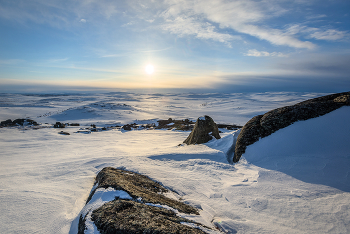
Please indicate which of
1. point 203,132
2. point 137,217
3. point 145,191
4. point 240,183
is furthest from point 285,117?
point 137,217

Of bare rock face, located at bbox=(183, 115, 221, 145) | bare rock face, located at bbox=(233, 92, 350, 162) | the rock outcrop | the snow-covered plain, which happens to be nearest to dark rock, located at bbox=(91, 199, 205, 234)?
the rock outcrop

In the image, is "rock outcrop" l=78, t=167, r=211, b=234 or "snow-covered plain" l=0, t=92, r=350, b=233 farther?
"snow-covered plain" l=0, t=92, r=350, b=233

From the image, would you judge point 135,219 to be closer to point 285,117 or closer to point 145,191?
point 145,191

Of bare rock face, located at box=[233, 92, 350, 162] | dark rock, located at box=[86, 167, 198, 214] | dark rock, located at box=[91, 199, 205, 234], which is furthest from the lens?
bare rock face, located at box=[233, 92, 350, 162]

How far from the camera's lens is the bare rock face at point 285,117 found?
4098 millimetres

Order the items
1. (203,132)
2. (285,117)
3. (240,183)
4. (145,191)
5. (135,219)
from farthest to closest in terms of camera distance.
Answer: (203,132) → (285,117) → (240,183) → (145,191) → (135,219)

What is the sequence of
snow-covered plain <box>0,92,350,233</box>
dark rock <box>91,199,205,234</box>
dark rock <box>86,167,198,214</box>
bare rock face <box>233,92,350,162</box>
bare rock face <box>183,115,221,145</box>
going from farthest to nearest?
bare rock face <box>183,115,221,145</box>
bare rock face <box>233,92,350,162</box>
dark rock <box>86,167,198,214</box>
snow-covered plain <box>0,92,350,233</box>
dark rock <box>91,199,205,234</box>

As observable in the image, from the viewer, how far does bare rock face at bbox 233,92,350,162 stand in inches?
161

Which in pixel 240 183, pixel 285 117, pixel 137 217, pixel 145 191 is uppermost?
pixel 285 117

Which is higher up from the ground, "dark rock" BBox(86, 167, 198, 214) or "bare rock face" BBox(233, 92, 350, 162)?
"bare rock face" BBox(233, 92, 350, 162)

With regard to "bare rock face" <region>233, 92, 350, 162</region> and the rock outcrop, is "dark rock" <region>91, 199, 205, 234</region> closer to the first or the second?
the rock outcrop

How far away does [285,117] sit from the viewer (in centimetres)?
436

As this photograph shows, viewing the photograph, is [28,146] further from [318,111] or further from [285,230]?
[318,111]

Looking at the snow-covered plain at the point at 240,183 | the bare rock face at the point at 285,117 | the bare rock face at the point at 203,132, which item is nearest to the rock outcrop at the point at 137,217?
the snow-covered plain at the point at 240,183
